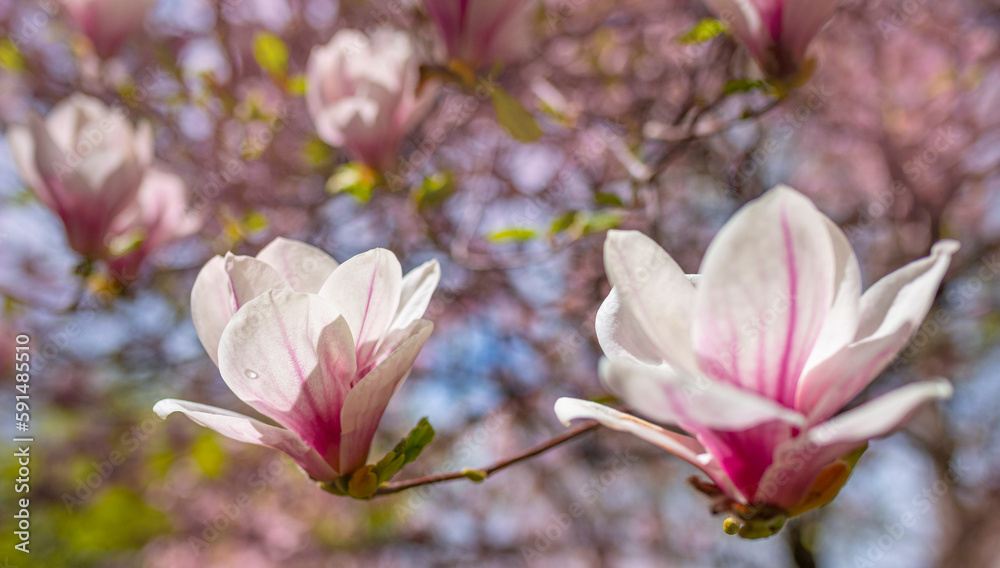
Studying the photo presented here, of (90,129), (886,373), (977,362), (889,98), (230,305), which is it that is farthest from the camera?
(889,98)

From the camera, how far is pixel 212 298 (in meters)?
0.55

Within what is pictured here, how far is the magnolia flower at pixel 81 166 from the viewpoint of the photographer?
110cm

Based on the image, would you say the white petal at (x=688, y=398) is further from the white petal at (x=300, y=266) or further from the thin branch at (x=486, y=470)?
the white petal at (x=300, y=266)

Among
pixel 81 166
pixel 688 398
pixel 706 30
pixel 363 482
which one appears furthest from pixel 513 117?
pixel 81 166

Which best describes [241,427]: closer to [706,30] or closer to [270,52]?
[706,30]

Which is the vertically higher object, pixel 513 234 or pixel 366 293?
pixel 366 293

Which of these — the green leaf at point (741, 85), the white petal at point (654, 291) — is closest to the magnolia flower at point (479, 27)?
the green leaf at point (741, 85)

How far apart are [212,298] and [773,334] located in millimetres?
436

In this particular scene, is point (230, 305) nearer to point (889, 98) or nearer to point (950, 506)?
point (889, 98)

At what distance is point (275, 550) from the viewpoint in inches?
111

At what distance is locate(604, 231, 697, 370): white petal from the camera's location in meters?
0.42

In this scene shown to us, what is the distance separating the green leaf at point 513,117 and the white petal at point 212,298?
0.48 meters

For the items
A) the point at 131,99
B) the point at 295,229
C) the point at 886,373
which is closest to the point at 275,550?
the point at 295,229

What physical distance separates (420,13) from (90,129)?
612mm
